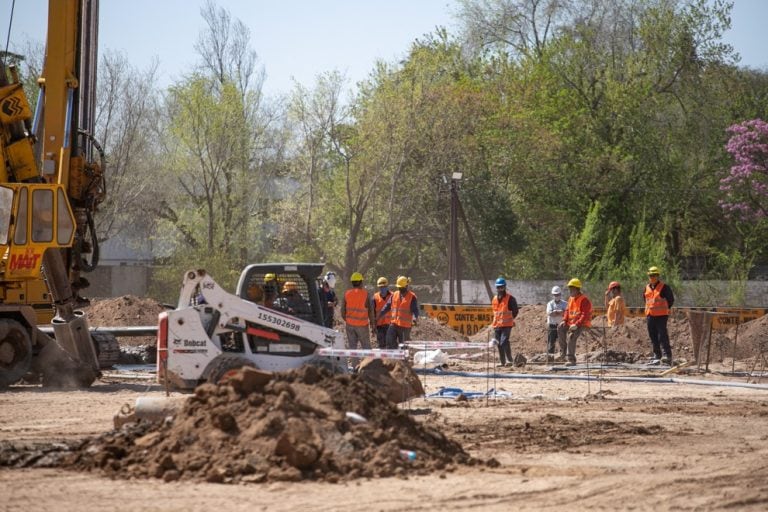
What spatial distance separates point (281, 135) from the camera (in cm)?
4538

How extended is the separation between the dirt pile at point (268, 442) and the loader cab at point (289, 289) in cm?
484

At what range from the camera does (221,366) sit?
13.3 metres

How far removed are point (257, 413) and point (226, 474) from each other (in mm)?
762

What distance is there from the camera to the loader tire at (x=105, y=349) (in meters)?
19.2

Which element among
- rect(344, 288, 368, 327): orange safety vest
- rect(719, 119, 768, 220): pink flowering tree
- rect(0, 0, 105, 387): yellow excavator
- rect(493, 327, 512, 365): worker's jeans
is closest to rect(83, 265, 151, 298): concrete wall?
rect(719, 119, 768, 220): pink flowering tree

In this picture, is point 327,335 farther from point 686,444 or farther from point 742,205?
point 742,205

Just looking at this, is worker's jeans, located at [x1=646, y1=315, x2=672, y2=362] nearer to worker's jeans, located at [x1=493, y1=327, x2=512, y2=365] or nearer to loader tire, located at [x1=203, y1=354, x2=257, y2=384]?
worker's jeans, located at [x1=493, y1=327, x2=512, y2=365]

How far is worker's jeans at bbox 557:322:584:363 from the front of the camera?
2159 cm

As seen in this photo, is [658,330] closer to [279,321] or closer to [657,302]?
[657,302]

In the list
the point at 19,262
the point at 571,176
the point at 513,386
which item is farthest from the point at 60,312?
the point at 571,176

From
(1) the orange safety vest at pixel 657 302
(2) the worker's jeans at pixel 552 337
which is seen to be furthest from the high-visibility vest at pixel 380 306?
(1) the orange safety vest at pixel 657 302

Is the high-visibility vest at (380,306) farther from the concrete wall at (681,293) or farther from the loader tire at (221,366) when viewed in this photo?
the concrete wall at (681,293)

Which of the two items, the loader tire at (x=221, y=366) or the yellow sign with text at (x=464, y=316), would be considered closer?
the loader tire at (x=221, y=366)

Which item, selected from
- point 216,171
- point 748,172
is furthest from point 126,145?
point 748,172
